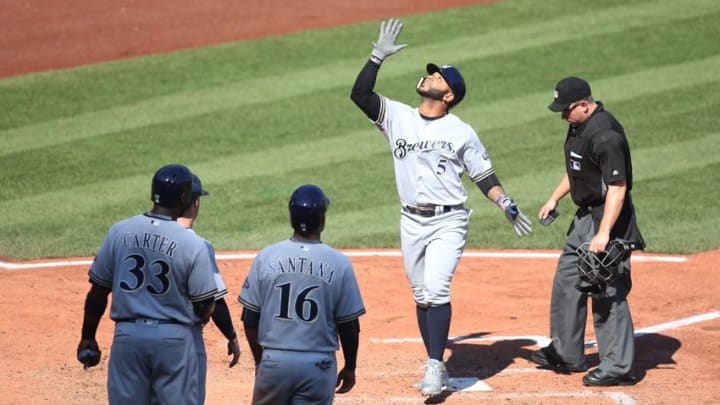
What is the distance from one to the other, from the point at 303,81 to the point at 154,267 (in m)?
10.0

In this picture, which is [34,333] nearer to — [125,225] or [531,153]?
[125,225]

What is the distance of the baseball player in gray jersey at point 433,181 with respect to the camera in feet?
22.5

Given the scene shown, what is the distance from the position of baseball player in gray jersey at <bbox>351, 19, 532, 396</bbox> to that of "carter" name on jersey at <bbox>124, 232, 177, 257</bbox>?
2.17 m

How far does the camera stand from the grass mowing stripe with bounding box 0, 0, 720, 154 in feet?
44.1

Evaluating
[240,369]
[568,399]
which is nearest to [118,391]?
[240,369]

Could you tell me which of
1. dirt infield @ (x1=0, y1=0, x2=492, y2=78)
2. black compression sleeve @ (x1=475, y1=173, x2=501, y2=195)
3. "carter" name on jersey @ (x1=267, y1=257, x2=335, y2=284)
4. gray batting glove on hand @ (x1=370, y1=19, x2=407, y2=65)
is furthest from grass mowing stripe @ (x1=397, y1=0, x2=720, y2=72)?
"carter" name on jersey @ (x1=267, y1=257, x2=335, y2=284)

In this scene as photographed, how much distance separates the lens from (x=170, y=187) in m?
5.16

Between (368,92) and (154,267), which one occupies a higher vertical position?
(368,92)

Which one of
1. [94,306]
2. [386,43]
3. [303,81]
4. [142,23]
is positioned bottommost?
[94,306]

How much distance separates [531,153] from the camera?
42.1 ft

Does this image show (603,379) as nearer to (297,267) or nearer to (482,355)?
(482,355)

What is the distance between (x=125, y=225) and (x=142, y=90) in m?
9.87

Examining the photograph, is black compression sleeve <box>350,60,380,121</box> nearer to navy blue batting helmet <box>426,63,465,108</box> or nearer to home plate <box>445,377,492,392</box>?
navy blue batting helmet <box>426,63,465,108</box>

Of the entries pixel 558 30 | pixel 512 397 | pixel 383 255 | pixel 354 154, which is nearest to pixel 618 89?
pixel 558 30
